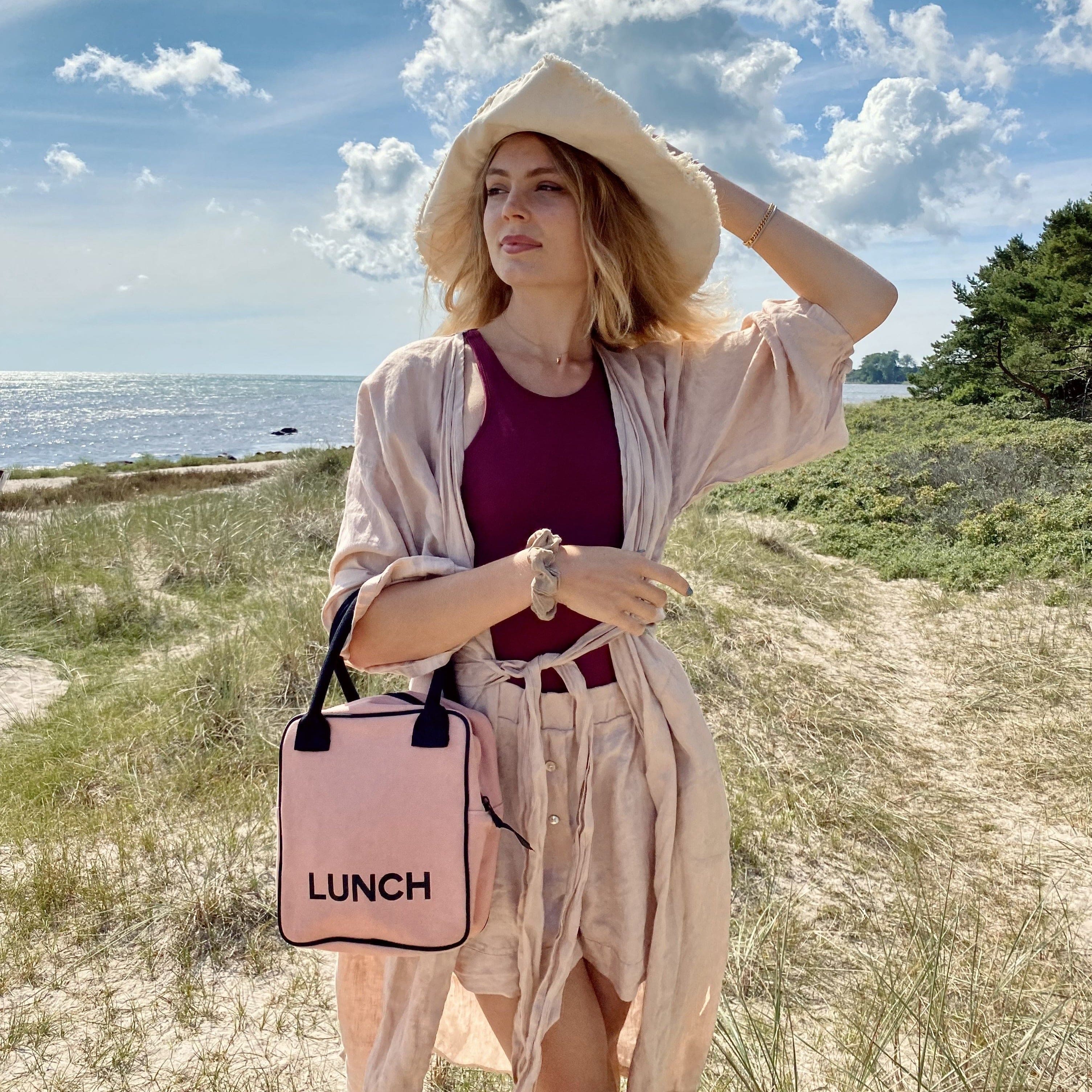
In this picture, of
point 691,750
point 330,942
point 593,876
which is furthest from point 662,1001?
point 330,942

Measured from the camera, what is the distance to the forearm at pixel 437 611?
4.38 ft

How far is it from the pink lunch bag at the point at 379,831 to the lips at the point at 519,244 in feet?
2.71

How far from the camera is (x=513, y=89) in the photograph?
5.05 feet

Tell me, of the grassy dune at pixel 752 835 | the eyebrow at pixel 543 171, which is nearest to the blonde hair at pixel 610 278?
the eyebrow at pixel 543 171

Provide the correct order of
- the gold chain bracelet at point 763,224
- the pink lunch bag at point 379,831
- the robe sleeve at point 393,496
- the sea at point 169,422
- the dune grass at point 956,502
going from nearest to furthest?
the pink lunch bag at point 379,831 → the robe sleeve at point 393,496 → the gold chain bracelet at point 763,224 → the dune grass at point 956,502 → the sea at point 169,422

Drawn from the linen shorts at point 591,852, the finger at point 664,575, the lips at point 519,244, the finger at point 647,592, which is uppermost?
the lips at point 519,244

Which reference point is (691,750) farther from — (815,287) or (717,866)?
(815,287)

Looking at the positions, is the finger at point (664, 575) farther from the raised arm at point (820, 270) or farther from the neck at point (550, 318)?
the raised arm at point (820, 270)

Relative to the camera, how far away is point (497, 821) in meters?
1.38

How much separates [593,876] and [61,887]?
2.22m

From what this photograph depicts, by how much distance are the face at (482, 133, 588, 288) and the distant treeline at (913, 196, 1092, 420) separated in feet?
52.6

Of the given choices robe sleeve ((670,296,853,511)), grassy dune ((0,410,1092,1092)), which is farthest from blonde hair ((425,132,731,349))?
grassy dune ((0,410,1092,1092))

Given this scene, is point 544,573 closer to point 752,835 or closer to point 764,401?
point 764,401

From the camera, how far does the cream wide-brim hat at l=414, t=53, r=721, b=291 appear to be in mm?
1504
